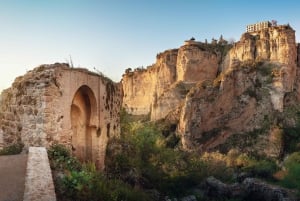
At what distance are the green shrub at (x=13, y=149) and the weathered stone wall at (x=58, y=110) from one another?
15cm

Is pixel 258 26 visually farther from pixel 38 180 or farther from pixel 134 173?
pixel 38 180

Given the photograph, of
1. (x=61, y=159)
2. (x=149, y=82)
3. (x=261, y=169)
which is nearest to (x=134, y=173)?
(x=61, y=159)

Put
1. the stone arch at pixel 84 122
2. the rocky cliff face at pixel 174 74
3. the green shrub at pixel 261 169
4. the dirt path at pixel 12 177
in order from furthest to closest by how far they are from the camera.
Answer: the rocky cliff face at pixel 174 74 < the green shrub at pixel 261 169 < the stone arch at pixel 84 122 < the dirt path at pixel 12 177

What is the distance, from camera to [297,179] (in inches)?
885

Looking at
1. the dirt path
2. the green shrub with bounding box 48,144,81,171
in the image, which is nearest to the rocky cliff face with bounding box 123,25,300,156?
the green shrub with bounding box 48,144,81,171

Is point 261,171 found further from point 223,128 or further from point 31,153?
point 31,153

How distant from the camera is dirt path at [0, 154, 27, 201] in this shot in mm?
5594

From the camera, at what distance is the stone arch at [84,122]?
12.1 meters

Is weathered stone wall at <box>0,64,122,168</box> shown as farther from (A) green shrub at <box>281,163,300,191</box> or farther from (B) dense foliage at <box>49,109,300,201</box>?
(A) green shrub at <box>281,163,300,191</box>

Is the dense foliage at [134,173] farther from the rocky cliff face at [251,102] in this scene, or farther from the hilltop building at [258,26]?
the hilltop building at [258,26]

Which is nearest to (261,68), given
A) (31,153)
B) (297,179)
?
(297,179)

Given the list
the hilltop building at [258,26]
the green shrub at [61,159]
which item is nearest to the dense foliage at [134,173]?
the green shrub at [61,159]

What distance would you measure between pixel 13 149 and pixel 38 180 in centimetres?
371

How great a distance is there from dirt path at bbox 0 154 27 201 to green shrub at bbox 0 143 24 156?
128cm
